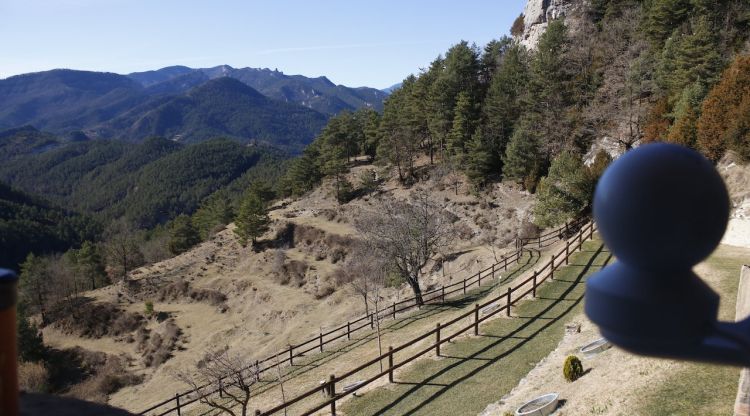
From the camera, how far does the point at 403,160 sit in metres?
62.0

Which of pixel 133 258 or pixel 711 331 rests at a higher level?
pixel 711 331

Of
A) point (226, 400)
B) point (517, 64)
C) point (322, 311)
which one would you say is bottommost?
point (322, 311)

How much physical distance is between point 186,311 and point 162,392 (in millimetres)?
17255

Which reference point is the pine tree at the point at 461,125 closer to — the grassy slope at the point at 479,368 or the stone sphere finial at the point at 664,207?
the grassy slope at the point at 479,368

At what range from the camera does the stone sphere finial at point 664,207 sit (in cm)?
116

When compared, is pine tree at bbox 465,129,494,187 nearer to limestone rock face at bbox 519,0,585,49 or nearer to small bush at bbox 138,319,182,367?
limestone rock face at bbox 519,0,585,49

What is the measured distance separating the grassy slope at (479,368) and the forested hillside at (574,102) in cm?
1366

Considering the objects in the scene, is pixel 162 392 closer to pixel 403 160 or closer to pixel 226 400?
pixel 226 400

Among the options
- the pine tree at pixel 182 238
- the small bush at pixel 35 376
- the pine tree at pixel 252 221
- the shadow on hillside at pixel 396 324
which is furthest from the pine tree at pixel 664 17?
the pine tree at pixel 182 238

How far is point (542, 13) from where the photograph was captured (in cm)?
7181

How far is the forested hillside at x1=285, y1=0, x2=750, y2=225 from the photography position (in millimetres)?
28375

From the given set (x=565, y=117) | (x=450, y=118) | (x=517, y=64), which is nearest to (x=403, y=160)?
(x=450, y=118)

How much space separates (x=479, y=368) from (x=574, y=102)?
4043 cm

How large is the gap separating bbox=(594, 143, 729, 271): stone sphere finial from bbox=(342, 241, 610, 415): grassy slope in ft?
35.8
